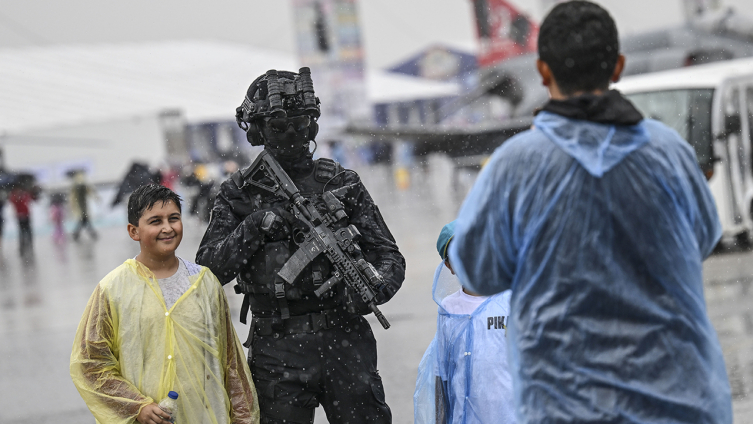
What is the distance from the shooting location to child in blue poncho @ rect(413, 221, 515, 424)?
2592 mm

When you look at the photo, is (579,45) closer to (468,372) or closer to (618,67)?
(618,67)

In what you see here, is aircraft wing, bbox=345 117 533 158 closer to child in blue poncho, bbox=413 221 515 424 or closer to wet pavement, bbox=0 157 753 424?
wet pavement, bbox=0 157 753 424

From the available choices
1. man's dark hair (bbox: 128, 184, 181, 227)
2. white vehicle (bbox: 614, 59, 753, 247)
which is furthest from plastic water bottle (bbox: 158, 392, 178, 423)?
white vehicle (bbox: 614, 59, 753, 247)

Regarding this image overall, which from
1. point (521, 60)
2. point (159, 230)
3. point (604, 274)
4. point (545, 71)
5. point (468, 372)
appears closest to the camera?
point (604, 274)

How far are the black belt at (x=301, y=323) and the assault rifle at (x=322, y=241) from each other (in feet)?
0.34

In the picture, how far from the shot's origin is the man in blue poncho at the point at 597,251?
1.61 m

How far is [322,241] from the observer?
261cm

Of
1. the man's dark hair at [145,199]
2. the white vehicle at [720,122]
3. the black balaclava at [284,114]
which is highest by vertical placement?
the black balaclava at [284,114]

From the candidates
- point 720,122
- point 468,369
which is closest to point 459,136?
point 720,122

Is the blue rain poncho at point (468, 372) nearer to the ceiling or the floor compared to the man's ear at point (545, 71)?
nearer to the floor

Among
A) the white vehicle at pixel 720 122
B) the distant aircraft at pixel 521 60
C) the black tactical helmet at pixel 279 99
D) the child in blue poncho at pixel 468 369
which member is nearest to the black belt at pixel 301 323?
the child in blue poncho at pixel 468 369

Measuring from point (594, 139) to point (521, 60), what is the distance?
88.2 ft

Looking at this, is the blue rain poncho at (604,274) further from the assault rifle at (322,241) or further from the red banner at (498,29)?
the red banner at (498,29)

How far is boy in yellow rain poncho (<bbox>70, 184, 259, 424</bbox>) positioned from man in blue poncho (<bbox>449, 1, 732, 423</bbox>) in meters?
1.11
